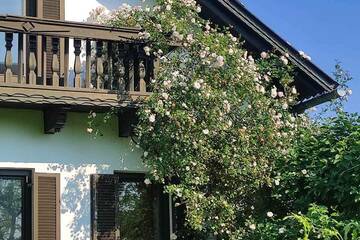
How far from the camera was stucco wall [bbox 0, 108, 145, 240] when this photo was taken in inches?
423

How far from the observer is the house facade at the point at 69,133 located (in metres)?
10.5

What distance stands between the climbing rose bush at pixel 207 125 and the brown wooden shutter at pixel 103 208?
2.39 feet

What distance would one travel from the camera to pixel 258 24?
41.7 feet

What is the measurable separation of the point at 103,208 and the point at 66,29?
2.50 meters

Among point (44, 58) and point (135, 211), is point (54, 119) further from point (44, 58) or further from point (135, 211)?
point (135, 211)

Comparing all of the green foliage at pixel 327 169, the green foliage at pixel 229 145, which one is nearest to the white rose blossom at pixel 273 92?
the green foliage at pixel 229 145

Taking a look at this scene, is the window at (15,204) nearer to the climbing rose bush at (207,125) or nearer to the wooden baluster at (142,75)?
the climbing rose bush at (207,125)

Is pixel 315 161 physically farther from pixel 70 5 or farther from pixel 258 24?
pixel 70 5

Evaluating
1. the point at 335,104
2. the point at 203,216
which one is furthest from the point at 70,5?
the point at 335,104

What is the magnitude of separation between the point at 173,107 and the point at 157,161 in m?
0.73

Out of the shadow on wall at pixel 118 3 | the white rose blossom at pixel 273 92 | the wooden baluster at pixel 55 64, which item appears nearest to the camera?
the wooden baluster at pixel 55 64

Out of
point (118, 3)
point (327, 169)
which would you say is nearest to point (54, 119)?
point (118, 3)

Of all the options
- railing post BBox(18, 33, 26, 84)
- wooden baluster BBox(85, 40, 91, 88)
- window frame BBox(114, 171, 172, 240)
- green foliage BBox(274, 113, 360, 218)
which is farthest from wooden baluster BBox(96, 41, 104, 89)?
green foliage BBox(274, 113, 360, 218)

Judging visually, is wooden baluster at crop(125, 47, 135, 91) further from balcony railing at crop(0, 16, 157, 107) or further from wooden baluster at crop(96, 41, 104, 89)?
wooden baluster at crop(96, 41, 104, 89)
